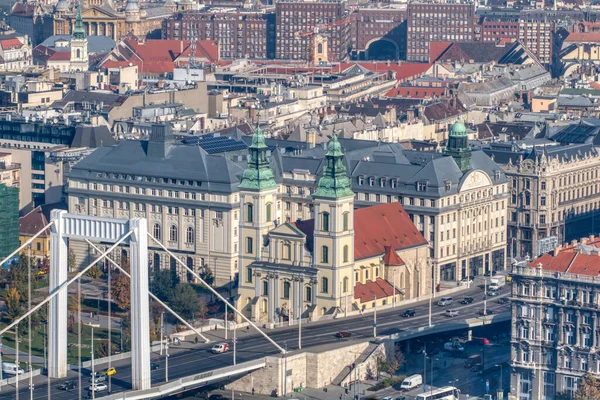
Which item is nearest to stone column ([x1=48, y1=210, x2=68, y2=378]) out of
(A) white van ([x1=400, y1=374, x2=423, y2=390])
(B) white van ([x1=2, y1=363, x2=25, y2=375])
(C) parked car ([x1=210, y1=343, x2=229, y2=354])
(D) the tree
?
(B) white van ([x1=2, y1=363, x2=25, y2=375])

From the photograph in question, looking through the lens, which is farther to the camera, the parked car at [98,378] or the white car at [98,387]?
the parked car at [98,378]

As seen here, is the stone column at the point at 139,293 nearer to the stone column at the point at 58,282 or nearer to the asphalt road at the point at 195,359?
the asphalt road at the point at 195,359

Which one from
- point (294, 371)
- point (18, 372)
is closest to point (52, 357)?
point (18, 372)

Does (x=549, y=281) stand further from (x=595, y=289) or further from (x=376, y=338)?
(x=376, y=338)

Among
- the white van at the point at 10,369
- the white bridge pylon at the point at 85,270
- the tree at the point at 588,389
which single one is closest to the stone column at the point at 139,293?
the white bridge pylon at the point at 85,270

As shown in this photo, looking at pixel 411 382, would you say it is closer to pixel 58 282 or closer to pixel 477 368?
pixel 477 368

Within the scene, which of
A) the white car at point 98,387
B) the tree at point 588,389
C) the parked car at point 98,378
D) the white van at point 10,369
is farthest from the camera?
the white van at point 10,369

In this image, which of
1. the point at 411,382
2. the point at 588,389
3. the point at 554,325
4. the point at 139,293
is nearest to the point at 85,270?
the point at 139,293

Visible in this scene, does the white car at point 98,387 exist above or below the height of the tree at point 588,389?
above
